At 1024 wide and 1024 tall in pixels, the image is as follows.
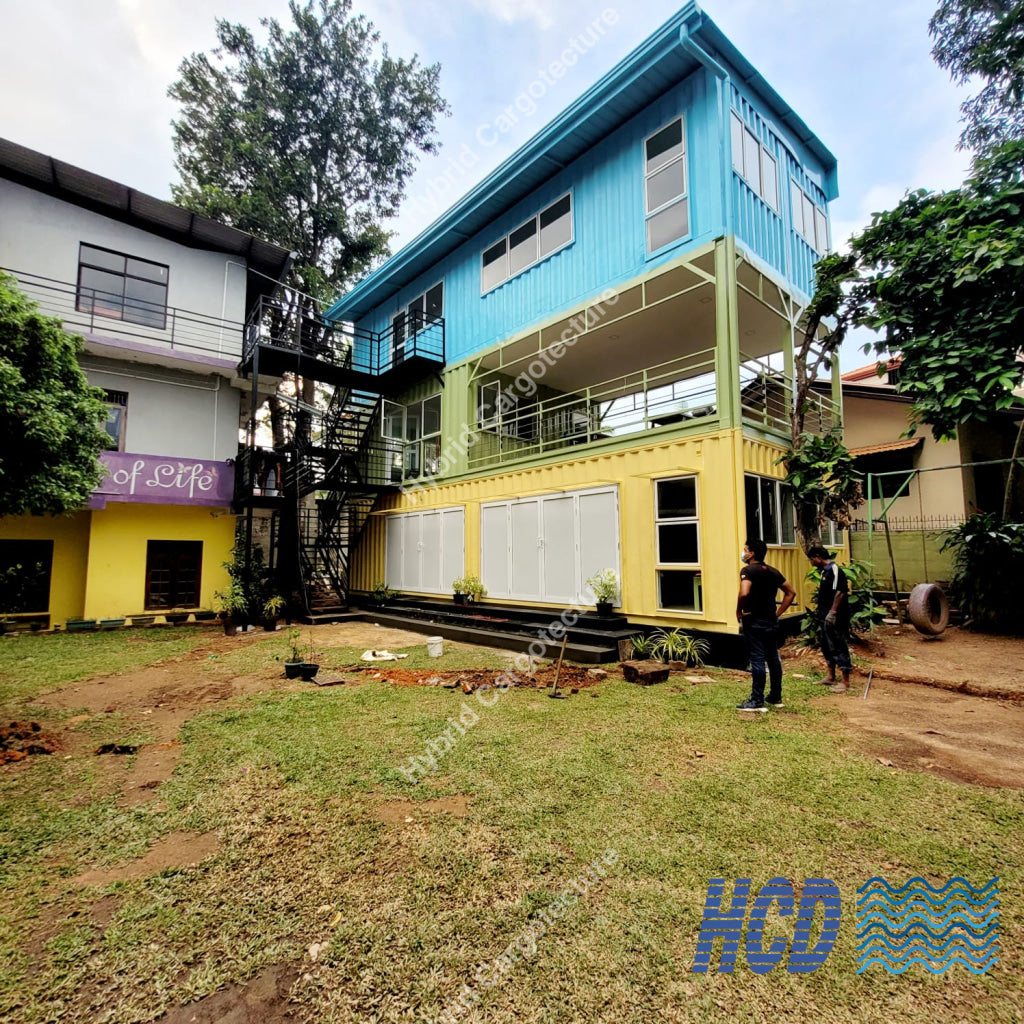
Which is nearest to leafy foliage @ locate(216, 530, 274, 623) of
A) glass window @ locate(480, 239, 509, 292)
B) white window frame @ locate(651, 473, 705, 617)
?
glass window @ locate(480, 239, 509, 292)

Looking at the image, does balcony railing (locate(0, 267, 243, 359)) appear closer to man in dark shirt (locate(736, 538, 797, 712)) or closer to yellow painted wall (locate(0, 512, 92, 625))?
yellow painted wall (locate(0, 512, 92, 625))

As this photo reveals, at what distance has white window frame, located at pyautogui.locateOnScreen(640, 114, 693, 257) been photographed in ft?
28.0

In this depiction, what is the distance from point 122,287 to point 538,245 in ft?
34.7

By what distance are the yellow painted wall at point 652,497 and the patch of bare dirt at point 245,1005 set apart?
6.49m

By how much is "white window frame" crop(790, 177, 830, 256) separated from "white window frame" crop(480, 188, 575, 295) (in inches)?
177

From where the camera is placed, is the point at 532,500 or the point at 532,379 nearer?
the point at 532,500

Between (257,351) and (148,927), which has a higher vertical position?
(257,351)

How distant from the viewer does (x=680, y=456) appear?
7.91 metres

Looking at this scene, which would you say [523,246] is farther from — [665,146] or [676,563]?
[676,563]

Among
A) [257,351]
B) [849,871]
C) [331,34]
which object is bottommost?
[849,871]

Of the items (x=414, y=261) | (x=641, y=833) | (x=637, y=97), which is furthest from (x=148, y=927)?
(x=414, y=261)

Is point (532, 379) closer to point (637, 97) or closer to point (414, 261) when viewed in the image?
point (414, 261)

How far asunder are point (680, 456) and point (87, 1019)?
7.92m

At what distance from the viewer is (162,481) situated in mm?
12086
